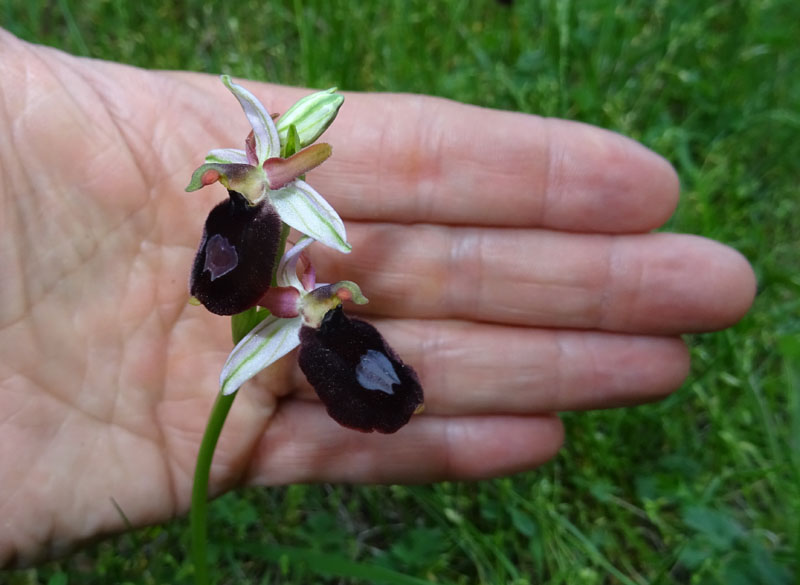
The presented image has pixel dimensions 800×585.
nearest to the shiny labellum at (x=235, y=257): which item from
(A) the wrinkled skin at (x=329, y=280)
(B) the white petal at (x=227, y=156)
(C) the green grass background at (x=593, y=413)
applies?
(B) the white petal at (x=227, y=156)

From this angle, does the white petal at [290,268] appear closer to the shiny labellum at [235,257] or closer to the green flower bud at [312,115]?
the shiny labellum at [235,257]

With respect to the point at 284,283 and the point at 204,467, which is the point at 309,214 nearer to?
the point at 284,283

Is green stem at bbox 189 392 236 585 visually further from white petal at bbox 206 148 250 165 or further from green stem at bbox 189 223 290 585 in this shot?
white petal at bbox 206 148 250 165

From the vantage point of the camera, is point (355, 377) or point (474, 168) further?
point (474, 168)

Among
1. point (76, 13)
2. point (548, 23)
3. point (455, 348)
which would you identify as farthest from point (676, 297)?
point (76, 13)

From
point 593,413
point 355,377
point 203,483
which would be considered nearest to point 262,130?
point 355,377
